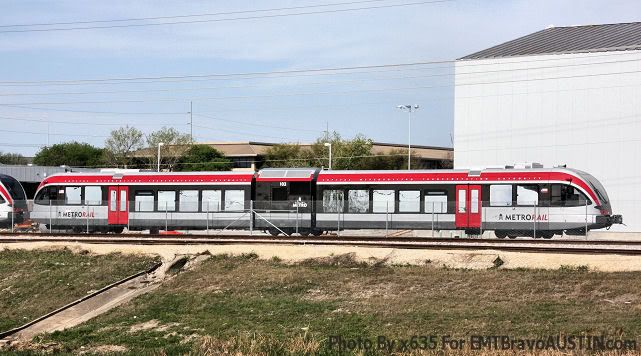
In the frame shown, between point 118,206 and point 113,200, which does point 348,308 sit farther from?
point 113,200

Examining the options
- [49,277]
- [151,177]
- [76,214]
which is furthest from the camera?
→ [76,214]

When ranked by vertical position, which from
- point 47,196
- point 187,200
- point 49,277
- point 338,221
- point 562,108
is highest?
point 562,108

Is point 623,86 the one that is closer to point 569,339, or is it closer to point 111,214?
point 111,214

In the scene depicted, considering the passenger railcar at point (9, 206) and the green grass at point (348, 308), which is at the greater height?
the passenger railcar at point (9, 206)

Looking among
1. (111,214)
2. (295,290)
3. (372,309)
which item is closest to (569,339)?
(372,309)

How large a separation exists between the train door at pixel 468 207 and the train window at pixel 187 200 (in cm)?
1442

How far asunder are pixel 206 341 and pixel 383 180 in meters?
25.1

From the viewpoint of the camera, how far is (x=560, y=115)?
200 feet

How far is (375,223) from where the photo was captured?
43562mm

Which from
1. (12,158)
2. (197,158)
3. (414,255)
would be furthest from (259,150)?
(414,255)

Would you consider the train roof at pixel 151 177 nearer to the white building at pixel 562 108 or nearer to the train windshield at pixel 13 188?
the train windshield at pixel 13 188

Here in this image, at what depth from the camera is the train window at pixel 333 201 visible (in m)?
44.3

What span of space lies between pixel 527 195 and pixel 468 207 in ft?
9.51

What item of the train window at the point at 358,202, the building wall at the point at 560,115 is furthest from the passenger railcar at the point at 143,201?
the building wall at the point at 560,115
